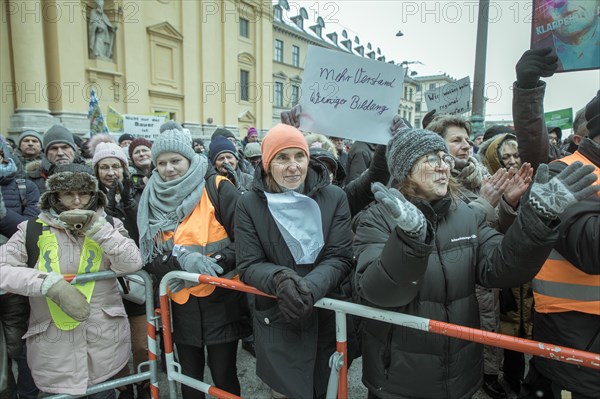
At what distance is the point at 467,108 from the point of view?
3.88 m

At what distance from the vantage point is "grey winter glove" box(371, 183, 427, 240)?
1.31 meters

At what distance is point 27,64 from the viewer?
13797mm

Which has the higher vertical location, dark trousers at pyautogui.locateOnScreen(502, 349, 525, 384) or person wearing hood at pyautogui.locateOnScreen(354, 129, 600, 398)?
person wearing hood at pyautogui.locateOnScreen(354, 129, 600, 398)

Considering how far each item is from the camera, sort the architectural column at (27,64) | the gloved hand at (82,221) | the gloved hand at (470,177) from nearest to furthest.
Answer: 1. the gloved hand at (82,221)
2. the gloved hand at (470,177)
3. the architectural column at (27,64)

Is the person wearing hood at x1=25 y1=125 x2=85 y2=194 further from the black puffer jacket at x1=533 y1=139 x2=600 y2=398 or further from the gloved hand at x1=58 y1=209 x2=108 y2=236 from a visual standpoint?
the black puffer jacket at x1=533 y1=139 x2=600 y2=398

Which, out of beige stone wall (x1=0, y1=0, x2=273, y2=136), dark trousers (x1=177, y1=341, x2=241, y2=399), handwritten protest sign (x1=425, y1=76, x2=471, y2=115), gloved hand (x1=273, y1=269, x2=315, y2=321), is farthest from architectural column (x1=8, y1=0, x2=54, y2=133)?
gloved hand (x1=273, y1=269, x2=315, y2=321)

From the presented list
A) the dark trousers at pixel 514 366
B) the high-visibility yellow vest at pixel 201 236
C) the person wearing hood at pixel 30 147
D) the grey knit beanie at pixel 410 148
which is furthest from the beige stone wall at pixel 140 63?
the dark trousers at pixel 514 366

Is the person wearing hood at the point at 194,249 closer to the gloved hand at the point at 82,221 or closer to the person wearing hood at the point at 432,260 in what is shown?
the gloved hand at the point at 82,221

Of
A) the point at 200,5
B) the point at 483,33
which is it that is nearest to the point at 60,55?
the point at 200,5

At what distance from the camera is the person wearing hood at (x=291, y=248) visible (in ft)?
6.18

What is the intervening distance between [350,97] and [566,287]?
59.5 inches

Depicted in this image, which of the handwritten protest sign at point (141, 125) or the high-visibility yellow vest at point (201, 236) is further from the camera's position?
the handwritten protest sign at point (141, 125)

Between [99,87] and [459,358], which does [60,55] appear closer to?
[99,87]

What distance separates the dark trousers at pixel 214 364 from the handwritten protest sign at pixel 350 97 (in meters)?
1.46
